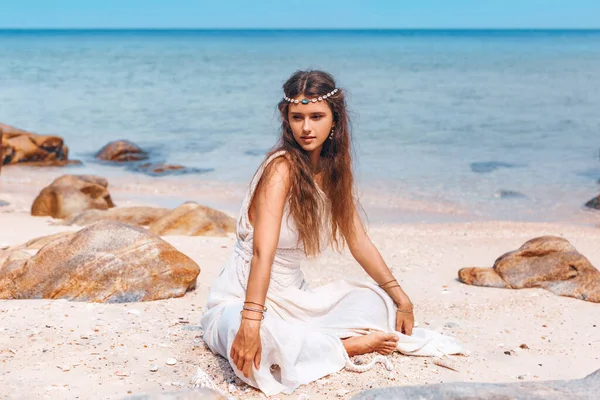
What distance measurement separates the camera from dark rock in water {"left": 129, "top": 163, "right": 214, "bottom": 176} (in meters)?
14.7

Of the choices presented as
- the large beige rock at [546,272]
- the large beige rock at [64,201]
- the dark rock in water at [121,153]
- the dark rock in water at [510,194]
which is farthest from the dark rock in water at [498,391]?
the dark rock in water at [121,153]

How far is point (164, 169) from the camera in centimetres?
1495

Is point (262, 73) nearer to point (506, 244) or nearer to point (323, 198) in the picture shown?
point (506, 244)

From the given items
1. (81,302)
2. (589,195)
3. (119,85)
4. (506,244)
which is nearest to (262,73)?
(119,85)

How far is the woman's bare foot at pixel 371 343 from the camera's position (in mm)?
4562

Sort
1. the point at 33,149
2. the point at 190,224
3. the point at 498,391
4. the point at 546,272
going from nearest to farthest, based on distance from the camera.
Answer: the point at 498,391 < the point at 546,272 < the point at 190,224 < the point at 33,149

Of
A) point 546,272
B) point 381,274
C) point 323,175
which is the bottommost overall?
point 546,272

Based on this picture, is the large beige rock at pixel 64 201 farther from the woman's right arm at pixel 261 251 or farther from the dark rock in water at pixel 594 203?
the dark rock in water at pixel 594 203

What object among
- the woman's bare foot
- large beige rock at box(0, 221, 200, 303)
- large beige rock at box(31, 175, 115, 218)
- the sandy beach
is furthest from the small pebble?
large beige rock at box(31, 175, 115, 218)

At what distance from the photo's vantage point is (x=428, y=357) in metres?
4.75

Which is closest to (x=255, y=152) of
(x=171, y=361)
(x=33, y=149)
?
(x=33, y=149)

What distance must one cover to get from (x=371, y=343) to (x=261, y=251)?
3.07 ft

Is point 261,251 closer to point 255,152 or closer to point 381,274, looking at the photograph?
point 381,274

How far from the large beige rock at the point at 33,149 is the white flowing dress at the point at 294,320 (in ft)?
37.6
